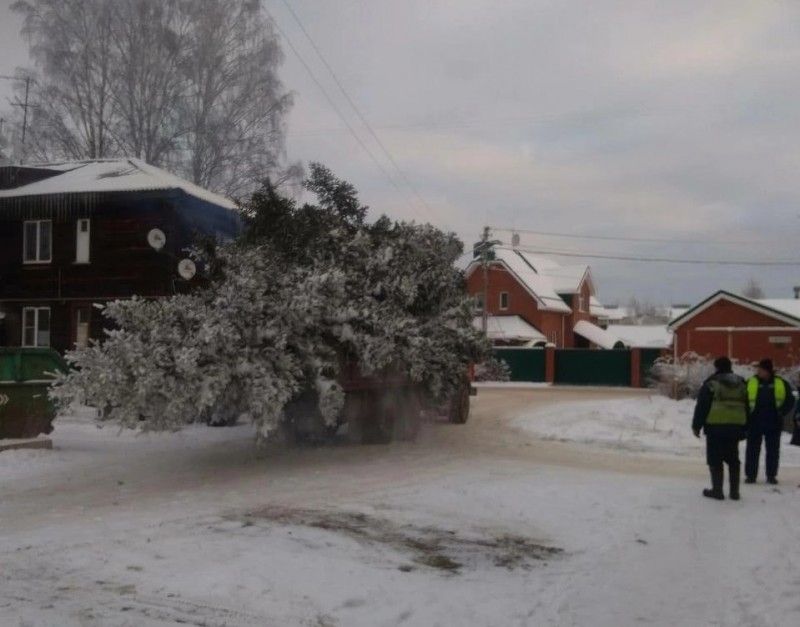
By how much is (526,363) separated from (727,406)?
3005cm

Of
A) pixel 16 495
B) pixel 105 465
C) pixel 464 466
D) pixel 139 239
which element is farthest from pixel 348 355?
pixel 139 239

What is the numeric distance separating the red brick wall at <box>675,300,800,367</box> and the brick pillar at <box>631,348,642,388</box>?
4568mm

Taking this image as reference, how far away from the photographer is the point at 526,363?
3906 centimetres

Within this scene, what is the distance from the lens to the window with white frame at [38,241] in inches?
880

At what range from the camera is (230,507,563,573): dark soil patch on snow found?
6488 mm

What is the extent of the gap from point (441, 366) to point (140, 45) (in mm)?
24145

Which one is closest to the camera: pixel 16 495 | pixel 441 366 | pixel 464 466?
pixel 16 495

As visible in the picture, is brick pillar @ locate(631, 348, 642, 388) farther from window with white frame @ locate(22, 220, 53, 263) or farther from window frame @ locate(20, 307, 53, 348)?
window with white frame @ locate(22, 220, 53, 263)

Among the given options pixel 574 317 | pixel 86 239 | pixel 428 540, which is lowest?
pixel 428 540

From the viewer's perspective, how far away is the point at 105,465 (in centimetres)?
1155

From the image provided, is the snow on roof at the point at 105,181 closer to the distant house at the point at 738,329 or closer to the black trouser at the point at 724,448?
the black trouser at the point at 724,448

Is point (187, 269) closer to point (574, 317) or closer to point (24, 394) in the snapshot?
point (24, 394)

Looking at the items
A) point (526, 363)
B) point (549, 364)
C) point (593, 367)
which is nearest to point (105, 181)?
point (526, 363)

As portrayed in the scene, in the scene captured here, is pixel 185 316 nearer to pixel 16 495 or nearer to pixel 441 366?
pixel 16 495
